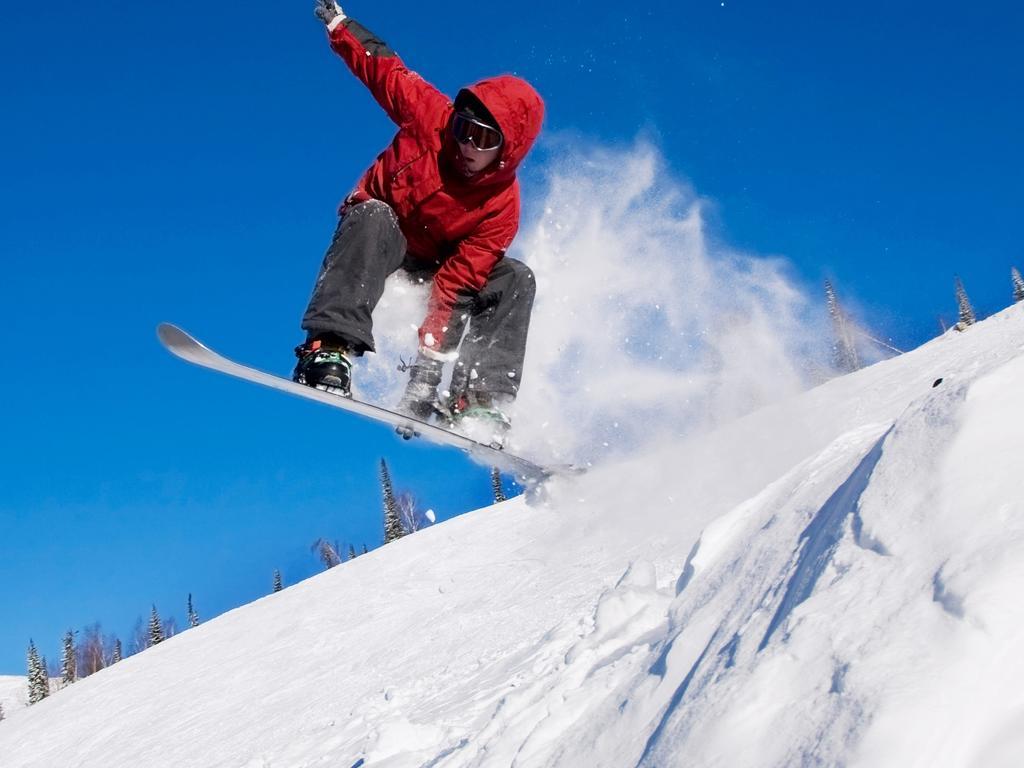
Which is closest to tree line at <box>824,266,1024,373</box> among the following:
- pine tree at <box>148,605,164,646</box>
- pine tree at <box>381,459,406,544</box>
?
pine tree at <box>381,459,406,544</box>

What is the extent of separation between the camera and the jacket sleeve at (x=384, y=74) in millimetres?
5203

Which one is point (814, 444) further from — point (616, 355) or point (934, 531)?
point (934, 531)

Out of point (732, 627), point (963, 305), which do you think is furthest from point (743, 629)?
point (963, 305)

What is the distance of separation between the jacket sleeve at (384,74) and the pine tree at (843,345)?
111ft

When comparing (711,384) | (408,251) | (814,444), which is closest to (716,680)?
(408,251)

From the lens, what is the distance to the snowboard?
489 centimetres

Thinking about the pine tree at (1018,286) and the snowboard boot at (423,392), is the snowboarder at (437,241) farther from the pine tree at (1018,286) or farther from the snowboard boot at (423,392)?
the pine tree at (1018,286)

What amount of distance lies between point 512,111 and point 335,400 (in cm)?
209

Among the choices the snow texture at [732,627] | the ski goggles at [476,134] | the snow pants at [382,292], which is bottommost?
the snow texture at [732,627]

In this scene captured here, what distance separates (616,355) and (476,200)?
381 centimetres

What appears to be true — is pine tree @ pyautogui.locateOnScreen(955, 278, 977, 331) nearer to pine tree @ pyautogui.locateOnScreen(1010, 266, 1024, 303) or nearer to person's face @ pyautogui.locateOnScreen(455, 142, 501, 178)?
pine tree @ pyautogui.locateOnScreen(1010, 266, 1024, 303)

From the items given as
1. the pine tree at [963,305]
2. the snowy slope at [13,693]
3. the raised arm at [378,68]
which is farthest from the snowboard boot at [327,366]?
the snowy slope at [13,693]

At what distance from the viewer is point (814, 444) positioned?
7156 mm

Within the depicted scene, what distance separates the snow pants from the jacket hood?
817mm
